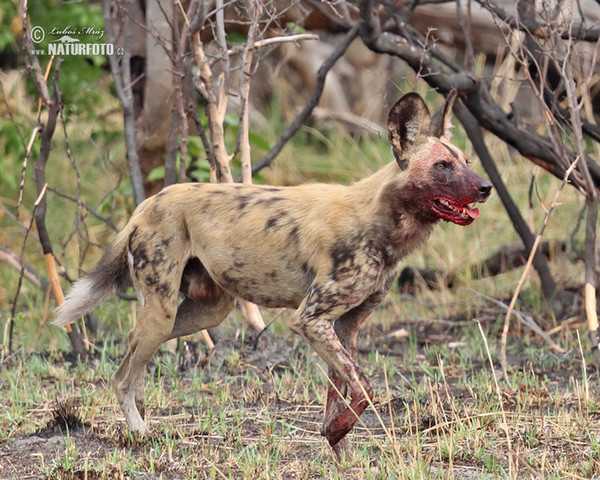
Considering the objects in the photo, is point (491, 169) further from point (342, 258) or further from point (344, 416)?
point (344, 416)

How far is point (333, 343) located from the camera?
382 cm

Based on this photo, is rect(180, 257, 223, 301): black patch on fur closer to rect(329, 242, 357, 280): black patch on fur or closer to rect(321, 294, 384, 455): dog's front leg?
rect(321, 294, 384, 455): dog's front leg

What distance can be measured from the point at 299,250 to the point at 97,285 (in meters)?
1.11

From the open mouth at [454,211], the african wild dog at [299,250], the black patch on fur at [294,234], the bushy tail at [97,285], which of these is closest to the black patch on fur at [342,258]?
the african wild dog at [299,250]

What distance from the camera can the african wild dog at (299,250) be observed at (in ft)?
12.5

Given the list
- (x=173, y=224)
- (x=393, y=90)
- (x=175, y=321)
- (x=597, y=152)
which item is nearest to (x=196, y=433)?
(x=175, y=321)

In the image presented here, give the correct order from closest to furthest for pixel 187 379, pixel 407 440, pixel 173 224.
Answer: pixel 407 440 → pixel 173 224 → pixel 187 379

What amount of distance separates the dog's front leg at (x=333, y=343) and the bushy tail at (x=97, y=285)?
1.13 meters

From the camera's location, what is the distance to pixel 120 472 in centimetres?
375

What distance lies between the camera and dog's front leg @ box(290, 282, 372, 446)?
3.76m

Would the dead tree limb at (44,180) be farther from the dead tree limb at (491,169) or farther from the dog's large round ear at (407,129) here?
the dead tree limb at (491,169)

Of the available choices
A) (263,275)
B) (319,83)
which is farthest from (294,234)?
(319,83)

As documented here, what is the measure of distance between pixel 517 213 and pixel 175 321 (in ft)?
9.50

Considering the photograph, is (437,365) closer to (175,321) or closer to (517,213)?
(517,213)
